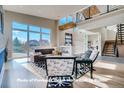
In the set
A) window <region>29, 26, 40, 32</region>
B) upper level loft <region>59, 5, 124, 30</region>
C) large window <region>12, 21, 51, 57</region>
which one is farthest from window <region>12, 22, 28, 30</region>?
upper level loft <region>59, 5, 124, 30</region>

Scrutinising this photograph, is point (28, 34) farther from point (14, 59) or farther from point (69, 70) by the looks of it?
point (69, 70)

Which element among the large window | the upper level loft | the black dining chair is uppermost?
the upper level loft

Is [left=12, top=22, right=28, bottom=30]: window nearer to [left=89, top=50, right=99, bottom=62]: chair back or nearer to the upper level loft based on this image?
the upper level loft

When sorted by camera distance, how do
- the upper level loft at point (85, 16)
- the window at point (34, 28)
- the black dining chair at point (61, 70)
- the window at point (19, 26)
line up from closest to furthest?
the black dining chair at point (61, 70), the window at point (19, 26), the window at point (34, 28), the upper level loft at point (85, 16)

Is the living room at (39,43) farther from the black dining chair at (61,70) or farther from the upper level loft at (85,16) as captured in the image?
the upper level loft at (85,16)

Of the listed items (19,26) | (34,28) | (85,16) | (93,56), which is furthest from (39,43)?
(85,16)

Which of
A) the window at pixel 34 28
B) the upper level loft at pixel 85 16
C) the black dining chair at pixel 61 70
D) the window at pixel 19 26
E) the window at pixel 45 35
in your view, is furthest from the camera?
the upper level loft at pixel 85 16

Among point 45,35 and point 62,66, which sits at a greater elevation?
point 45,35

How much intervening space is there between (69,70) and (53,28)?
141 cm

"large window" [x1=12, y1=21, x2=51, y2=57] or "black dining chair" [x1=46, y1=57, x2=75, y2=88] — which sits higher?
"large window" [x1=12, y1=21, x2=51, y2=57]

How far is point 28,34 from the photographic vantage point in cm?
273

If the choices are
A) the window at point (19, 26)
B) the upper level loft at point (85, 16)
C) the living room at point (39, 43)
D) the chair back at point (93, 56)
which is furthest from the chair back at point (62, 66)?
the upper level loft at point (85, 16)

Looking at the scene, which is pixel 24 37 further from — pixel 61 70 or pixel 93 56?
pixel 93 56
